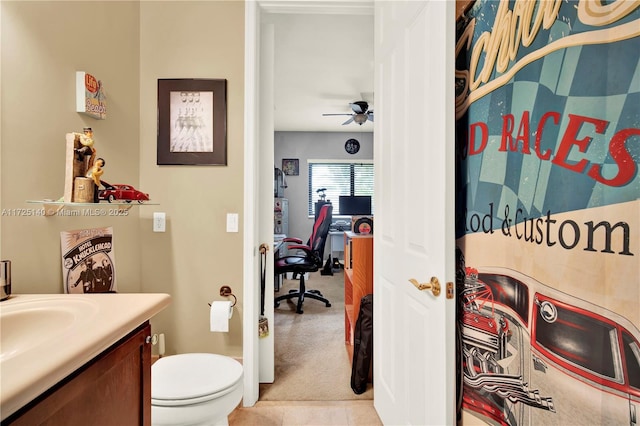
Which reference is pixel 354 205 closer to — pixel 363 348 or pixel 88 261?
pixel 363 348

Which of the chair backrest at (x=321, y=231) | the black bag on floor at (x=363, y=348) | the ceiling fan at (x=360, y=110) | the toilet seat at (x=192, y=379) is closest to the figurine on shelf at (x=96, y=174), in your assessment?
the toilet seat at (x=192, y=379)

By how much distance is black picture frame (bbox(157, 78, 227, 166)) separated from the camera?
1896mm

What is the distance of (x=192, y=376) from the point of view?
1.36 m

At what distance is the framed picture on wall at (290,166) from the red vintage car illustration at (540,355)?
5.36 metres

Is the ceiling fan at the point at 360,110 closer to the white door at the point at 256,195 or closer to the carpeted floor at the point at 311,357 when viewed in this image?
the white door at the point at 256,195

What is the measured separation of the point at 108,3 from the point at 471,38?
5.84 ft

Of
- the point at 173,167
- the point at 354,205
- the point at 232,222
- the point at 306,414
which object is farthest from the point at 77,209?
the point at 354,205

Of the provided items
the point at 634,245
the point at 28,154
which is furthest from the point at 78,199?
the point at 634,245

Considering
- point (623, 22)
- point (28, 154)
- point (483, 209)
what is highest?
point (623, 22)

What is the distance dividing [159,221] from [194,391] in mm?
1062

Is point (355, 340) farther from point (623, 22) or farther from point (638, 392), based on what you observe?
point (623, 22)

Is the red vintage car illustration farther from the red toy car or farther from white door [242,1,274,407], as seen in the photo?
the red toy car

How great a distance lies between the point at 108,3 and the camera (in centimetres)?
161

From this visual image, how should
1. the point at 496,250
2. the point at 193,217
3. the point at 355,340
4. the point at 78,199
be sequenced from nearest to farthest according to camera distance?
the point at 496,250
the point at 78,199
the point at 193,217
the point at 355,340
